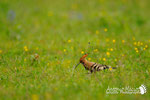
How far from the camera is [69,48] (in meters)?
6.75

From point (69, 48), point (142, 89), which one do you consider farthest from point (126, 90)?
point (69, 48)

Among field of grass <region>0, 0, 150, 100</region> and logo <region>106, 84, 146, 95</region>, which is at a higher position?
field of grass <region>0, 0, 150, 100</region>

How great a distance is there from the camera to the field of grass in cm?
426

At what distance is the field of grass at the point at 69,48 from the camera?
4.26m

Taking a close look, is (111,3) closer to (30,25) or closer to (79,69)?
(30,25)

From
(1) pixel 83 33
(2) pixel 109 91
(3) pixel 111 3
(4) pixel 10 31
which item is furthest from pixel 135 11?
(2) pixel 109 91

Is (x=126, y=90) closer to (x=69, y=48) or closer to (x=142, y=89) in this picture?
(x=142, y=89)

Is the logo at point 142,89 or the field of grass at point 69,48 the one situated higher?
the field of grass at point 69,48

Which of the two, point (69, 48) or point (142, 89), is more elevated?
point (69, 48)

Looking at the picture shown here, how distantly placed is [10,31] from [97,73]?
475cm

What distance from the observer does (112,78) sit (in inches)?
183

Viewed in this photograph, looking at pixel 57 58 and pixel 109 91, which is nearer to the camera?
pixel 109 91

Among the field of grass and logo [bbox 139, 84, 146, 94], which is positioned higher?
the field of grass

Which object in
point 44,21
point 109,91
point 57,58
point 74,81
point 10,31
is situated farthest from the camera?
point 44,21
